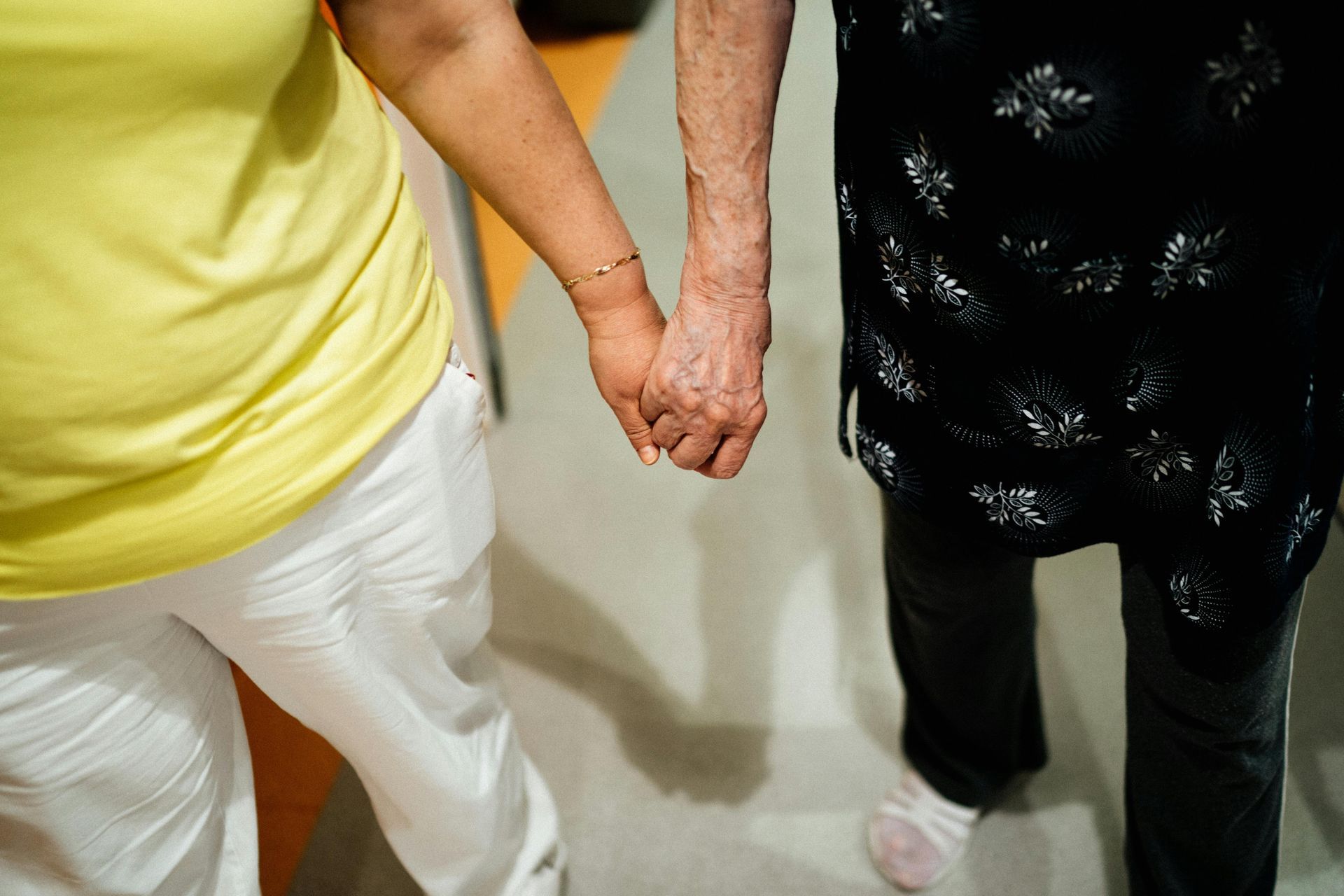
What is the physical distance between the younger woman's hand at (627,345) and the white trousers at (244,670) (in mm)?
133

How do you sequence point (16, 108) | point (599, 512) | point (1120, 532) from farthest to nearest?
point (599, 512), point (1120, 532), point (16, 108)

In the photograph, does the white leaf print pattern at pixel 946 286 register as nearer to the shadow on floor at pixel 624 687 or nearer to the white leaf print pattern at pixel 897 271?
the white leaf print pattern at pixel 897 271

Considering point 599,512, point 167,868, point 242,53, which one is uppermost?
point 242,53

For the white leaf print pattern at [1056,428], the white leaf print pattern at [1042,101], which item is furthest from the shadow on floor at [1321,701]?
the white leaf print pattern at [1042,101]

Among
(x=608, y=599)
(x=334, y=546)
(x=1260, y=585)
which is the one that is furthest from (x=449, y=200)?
(x=1260, y=585)

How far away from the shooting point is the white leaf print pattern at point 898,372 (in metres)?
0.79

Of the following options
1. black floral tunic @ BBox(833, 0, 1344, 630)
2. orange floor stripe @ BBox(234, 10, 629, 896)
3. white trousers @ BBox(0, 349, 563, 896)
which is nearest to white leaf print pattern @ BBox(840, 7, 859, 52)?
black floral tunic @ BBox(833, 0, 1344, 630)

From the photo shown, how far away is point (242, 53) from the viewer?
21.9 inches

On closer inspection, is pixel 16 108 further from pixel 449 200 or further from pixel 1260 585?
pixel 449 200

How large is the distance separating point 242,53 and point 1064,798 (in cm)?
117

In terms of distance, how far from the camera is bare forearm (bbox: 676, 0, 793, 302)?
2.40 feet

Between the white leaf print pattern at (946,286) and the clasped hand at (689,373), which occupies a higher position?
the white leaf print pattern at (946,286)

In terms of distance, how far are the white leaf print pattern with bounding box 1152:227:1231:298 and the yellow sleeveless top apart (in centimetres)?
47

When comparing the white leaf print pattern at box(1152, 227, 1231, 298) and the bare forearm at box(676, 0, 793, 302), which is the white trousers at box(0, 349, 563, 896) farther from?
the white leaf print pattern at box(1152, 227, 1231, 298)
